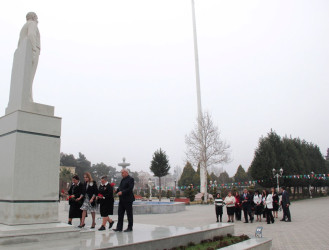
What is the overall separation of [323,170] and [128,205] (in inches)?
2124

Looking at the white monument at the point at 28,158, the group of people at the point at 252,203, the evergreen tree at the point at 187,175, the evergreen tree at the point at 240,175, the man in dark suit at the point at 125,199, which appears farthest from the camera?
the evergreen tree at the point at 240,175

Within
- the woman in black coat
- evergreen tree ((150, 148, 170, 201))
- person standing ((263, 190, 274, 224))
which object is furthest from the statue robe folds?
evergreen tree ((150, 148, 170, 201))

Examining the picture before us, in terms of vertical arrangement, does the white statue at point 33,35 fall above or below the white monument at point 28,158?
above

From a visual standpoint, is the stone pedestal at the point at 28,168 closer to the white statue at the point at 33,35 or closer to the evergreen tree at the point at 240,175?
the white statue at the point at 33,35

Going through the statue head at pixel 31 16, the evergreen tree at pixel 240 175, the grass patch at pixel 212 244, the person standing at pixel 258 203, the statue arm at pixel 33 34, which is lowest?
the grass patch at pixel 212 244

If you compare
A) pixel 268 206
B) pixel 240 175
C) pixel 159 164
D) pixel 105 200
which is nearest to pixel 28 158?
pixel 105 200

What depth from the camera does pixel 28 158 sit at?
5473mm

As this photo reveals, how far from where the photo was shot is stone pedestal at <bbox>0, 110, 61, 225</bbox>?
5.27 meters

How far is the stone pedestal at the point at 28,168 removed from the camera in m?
5.27

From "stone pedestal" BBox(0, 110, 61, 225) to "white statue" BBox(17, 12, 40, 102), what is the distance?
98cm

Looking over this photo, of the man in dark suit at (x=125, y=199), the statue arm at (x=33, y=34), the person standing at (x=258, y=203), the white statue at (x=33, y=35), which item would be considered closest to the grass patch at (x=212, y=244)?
the man in dark suit at (x=125, y=199)

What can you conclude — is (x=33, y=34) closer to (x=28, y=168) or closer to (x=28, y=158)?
(x=28, y=158)

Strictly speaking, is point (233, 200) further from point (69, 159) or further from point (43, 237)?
point (69, 159)

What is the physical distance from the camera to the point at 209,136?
34844mm
